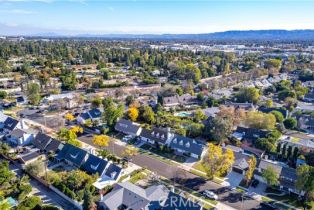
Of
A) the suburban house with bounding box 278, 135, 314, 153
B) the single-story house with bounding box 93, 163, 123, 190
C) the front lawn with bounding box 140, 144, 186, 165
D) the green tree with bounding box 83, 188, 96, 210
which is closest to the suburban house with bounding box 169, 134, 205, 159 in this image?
the front lawn with bounding box 140, 144, 186, 165

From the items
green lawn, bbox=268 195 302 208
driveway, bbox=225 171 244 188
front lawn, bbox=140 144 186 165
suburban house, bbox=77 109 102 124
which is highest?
suburban house, bbox=77 109 102 124

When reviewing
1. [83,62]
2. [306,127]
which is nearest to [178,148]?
[306,127]

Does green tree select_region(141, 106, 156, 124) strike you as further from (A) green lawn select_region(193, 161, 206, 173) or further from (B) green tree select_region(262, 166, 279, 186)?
(B) green tree select_region(262, 166, 279, 186)

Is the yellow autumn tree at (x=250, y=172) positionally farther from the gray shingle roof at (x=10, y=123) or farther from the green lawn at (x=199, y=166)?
Answer: the gray shingle roof at (x=10, y=123)

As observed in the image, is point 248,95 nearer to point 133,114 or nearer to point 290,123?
point 290,123

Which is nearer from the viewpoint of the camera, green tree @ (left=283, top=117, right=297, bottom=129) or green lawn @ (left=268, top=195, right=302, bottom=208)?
green lawn @ (left=268, top=195, right=302, bottom=208)

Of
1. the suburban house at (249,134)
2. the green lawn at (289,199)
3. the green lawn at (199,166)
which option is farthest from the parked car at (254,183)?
the suburban house at (249,134)

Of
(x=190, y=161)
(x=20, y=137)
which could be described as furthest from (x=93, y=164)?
(x=20, y=137)
